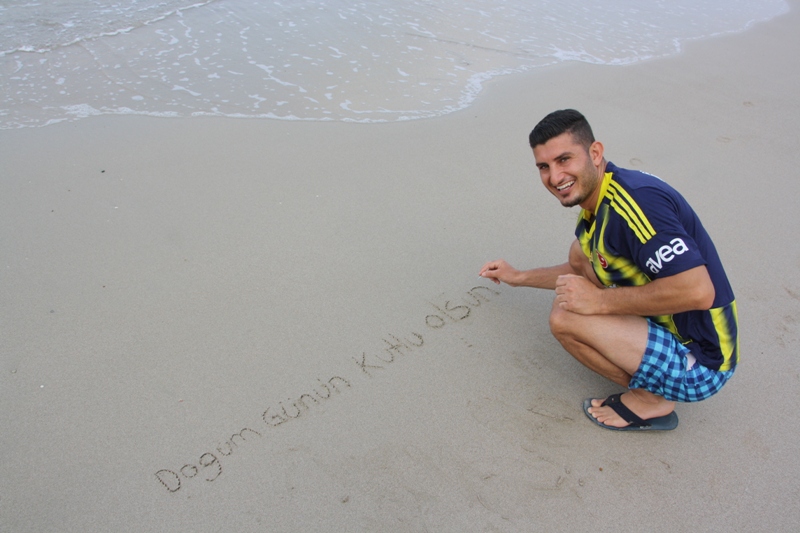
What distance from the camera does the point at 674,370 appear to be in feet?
7.06

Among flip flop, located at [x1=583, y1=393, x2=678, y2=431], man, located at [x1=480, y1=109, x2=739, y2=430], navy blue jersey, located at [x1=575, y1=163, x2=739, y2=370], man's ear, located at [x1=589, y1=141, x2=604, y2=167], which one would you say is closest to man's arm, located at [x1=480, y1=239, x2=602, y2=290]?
man, located at [x1=480, y1=109, x2=739, y2=430]

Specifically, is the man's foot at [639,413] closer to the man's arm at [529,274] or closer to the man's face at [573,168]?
the man's arm at [529,274]

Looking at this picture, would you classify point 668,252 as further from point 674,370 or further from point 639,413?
point 639,413

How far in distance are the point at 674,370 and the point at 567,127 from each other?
0.95 m

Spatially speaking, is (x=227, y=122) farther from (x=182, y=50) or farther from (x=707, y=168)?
(x=707, y=168)

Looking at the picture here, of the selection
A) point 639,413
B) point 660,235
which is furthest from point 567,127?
point 639,413

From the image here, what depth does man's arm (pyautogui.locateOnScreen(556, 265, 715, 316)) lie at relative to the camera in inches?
76.9

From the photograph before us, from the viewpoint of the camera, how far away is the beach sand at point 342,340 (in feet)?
6.76

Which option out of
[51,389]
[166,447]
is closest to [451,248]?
[166,447]

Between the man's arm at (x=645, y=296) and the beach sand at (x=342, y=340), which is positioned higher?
the man's arm at (x=645, y=296)

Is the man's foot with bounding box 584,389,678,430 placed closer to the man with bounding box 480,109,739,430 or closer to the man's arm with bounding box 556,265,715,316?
the man with bounding box 480,109,739,430

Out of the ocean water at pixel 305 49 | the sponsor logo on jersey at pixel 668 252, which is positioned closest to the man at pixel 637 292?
the sponsor logo on jersey at pixel 668 252

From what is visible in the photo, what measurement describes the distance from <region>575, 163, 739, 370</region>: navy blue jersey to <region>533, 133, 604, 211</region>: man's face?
45 mm

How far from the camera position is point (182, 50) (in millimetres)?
5883
